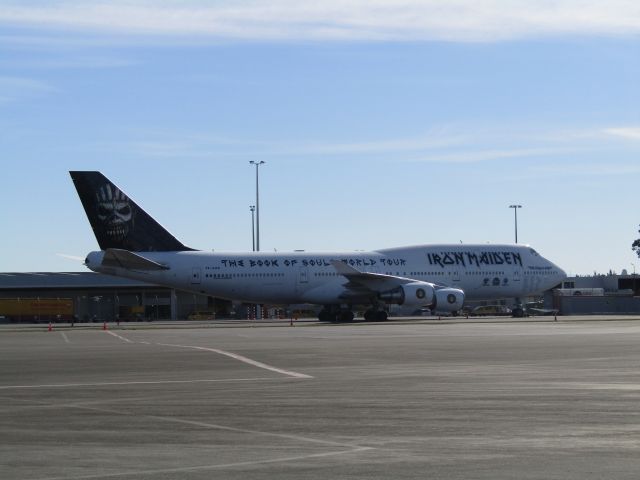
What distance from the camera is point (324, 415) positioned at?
48.5ft

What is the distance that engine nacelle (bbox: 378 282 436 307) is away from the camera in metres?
60.5

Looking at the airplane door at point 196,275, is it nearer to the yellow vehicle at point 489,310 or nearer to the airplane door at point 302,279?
the airplane door at point 302,279

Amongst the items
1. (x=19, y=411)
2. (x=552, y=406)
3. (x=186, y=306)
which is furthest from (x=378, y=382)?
(x=186, y=306)

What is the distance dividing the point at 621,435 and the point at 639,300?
73749 millimetres

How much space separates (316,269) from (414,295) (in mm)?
5670

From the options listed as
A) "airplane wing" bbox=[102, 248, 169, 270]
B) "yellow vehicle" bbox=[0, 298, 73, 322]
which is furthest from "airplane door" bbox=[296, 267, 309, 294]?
"yellow vehicle" bbox=[0, 298, 73, 322]

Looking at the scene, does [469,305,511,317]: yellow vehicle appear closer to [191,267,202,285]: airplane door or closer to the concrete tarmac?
[191,267,202,285]: airplane door

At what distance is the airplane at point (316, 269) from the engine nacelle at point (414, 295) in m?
0.05

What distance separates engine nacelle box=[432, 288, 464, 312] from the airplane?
5 cm

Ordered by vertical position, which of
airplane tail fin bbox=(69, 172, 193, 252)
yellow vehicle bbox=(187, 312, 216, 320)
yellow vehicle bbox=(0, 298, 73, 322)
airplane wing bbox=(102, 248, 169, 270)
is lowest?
yellow vehicle bbox=(187, 312, 216, 320)

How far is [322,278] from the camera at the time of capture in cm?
6209

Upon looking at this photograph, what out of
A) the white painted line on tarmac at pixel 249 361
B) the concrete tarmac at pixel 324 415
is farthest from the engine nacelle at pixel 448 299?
the concrete tarmac at pixel 324 415

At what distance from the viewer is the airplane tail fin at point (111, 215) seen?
192 ft

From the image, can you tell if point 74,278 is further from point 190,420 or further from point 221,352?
point 190,420
